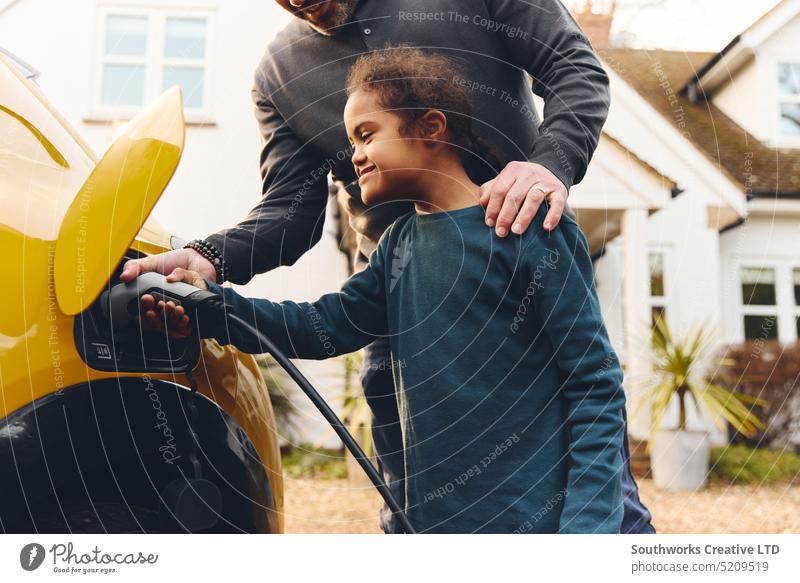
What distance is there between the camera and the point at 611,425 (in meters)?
0.76

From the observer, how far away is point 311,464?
8.27ft

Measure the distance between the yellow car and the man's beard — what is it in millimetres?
387

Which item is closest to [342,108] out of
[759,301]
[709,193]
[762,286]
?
[762,286]

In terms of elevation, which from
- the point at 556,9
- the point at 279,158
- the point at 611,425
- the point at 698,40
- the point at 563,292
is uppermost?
the point at 698,40

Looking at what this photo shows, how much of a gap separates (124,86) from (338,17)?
2.37 feet

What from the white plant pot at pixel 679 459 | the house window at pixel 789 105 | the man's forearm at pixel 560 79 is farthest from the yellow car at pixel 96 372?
the white plant pot at pixel 679 459

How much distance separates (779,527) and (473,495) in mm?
763

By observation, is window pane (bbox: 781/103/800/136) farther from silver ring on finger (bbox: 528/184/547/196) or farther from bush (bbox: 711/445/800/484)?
silver ring on finger (bbox: 528/184/547/196)

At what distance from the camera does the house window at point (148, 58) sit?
4.98 ft

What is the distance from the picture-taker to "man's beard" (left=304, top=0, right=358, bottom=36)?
108 centimetres

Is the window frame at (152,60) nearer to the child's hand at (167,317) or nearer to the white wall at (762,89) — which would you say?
the child's hand at (167,317)

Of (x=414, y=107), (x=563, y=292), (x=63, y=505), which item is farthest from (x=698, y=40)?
(x=63, y=505)

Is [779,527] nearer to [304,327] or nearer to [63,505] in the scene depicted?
[304,327]

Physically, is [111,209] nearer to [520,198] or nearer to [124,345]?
[124,345]
